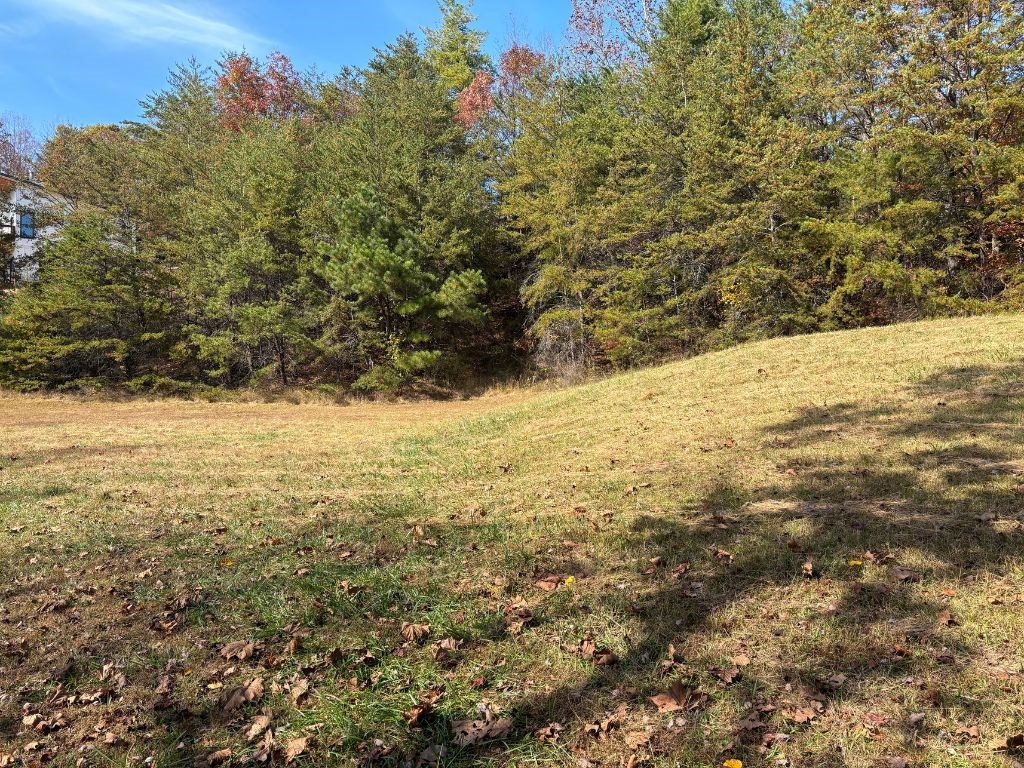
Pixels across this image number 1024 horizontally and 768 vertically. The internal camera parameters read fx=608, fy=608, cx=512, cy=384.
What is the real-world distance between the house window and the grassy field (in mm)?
24561

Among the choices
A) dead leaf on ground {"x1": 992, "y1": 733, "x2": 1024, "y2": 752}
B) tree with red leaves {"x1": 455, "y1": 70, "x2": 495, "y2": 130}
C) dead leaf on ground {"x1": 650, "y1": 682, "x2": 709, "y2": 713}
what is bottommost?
dead leaf on ground {"x1": 992, "y1": 733, "x2": 1024, "y2": 752}

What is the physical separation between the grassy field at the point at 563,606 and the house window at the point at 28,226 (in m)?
24.6

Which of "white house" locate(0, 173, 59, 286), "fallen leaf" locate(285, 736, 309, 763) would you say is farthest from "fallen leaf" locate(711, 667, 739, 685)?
"white house" locate(0, 173, 59, 286)

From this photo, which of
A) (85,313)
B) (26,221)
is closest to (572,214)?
(85,313)

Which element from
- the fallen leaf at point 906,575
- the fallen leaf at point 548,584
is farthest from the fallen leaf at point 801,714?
the fallen leaf at point 548,584

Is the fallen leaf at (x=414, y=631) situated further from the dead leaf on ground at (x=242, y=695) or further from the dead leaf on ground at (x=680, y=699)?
the dead leaf on ground at (x=680, y=699)

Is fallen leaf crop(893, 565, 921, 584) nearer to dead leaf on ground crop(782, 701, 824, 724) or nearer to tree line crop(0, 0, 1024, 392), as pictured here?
dead leaf on ground crop(782, 701, 824, 724)

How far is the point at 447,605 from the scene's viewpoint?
3.86 metres

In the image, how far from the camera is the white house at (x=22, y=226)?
26.2 meters

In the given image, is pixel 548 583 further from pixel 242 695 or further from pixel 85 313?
pixel 85 313

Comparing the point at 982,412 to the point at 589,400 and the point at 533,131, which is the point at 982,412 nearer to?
the point at 589,400

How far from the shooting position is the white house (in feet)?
85.9

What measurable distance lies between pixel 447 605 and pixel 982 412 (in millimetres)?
6582

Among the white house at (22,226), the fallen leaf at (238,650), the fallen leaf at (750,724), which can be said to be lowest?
the fallen leaf at (750,724)
